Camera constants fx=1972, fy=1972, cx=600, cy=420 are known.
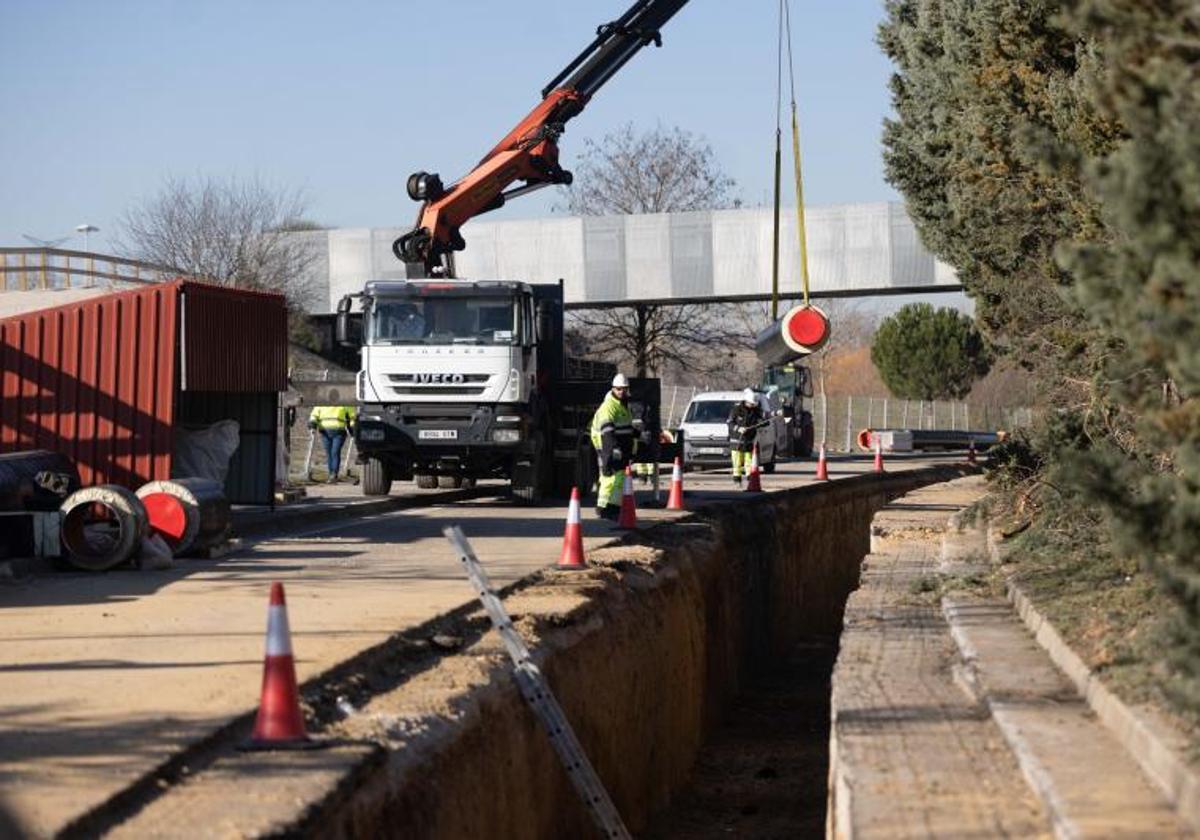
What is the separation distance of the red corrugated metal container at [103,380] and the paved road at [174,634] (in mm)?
1681

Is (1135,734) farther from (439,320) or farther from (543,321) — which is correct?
(439,320)

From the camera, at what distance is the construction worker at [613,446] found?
71.5 feet

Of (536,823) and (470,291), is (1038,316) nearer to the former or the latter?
(470,291)

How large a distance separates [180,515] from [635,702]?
493 cm

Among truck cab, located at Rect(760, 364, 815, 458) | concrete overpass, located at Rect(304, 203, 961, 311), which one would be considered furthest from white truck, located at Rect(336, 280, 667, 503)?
truck cab, located at Rect(760, 364, 815, 458)

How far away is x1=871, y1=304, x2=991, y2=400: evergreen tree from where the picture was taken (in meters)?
75.2

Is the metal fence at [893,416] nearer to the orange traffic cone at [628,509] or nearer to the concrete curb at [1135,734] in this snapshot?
the orange traffic cone at [628,509]

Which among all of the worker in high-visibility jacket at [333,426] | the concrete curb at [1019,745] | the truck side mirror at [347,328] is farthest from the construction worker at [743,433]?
the concrete curb at [1019,745]

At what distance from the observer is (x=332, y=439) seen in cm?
3331

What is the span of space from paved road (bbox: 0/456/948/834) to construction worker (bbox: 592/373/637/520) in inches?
32.7

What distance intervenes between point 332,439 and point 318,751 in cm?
2544

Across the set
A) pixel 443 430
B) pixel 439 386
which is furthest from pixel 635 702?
pixel 439 386

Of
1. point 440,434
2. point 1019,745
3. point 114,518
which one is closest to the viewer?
point 1019,745

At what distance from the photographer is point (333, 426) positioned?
33.0m
